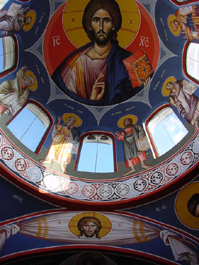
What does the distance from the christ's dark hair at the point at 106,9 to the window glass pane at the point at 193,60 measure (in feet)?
10.2

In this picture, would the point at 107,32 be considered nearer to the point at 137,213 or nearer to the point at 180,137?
the point at 180,137

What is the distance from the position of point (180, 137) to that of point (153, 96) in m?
2.25

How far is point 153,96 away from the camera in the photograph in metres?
15.0

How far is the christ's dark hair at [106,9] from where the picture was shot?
1489 centimetres

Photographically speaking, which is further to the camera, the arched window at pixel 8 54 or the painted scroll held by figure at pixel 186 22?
the arched window at pixel 8 54

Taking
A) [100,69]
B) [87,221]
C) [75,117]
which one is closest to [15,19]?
[100,69]

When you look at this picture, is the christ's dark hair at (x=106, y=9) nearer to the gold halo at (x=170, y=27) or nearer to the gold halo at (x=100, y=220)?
the gold halo at (x=170, y=27)

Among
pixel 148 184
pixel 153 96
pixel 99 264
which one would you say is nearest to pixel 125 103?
pixel 153 96

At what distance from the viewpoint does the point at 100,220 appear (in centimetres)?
1272

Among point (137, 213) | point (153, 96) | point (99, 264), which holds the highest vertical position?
point (153, 96)

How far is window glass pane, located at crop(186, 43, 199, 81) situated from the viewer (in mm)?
13461

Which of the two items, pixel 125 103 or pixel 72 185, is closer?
pixel 72 185

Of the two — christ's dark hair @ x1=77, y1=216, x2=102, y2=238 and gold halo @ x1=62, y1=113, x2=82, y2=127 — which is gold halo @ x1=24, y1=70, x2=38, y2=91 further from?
christ's dark hair @ x1=77, y1=216, x2=102, y2=238

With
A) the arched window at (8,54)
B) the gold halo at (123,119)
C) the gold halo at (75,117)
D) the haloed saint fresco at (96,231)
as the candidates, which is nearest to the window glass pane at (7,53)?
the arched window at (8,54)
